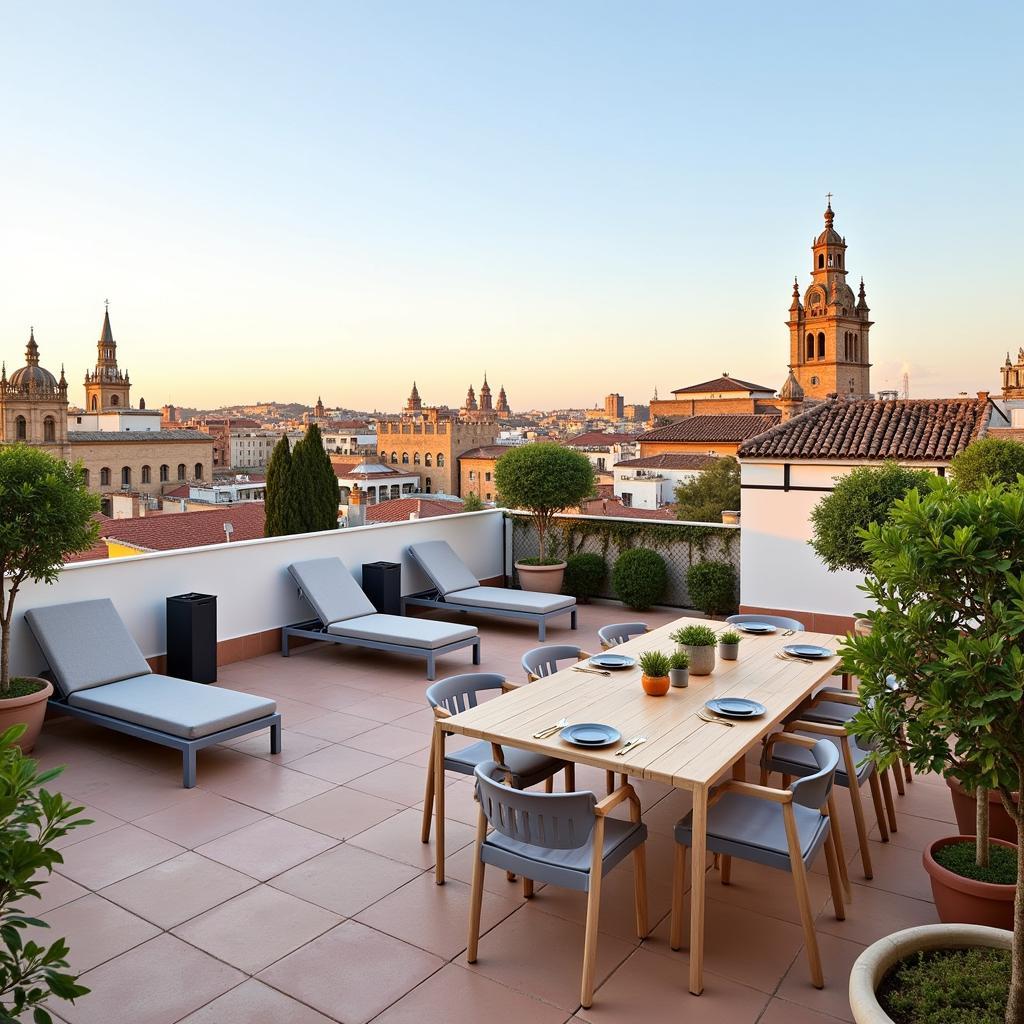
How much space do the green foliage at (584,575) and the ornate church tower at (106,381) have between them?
8941 cm

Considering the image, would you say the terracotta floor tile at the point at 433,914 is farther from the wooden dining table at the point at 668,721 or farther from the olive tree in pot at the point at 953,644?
the olive tree in pot at the point at 953,644

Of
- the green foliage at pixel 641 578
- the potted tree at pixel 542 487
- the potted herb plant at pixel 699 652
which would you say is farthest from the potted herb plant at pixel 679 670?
the potted tree at pixel 542 487

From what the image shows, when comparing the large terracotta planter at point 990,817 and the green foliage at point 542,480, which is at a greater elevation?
the green foliage at point 542,480

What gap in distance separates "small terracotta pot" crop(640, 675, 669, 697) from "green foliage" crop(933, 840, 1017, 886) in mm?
1244

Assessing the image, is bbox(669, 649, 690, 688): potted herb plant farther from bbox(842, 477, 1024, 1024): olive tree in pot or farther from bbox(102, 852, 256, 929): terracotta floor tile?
bbox(102, 852, 256, 929): terracotta floor tile

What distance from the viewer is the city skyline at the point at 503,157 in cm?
A: 1198

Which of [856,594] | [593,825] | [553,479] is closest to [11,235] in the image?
[553,479]

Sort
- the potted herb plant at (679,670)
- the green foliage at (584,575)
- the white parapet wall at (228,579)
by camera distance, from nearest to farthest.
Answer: the potted herb plant at (679,670)
the white parapet wall at (228,579)
the green foliage at (584,575)

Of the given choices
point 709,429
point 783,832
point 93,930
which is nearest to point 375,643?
point 93,930

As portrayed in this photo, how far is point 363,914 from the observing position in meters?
3.32

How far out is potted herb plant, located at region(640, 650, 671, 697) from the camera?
12.6ft

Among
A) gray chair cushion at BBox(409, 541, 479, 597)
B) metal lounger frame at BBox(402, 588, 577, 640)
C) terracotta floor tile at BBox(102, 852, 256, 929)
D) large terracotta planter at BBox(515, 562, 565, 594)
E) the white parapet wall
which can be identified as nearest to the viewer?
terracotta floor tile at BBox(102, 852, 256, 929)

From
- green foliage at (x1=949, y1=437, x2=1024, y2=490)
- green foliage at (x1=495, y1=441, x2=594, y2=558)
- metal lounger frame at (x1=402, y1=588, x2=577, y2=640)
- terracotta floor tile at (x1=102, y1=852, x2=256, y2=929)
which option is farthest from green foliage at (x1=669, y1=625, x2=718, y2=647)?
green foliage at (x1=495, y1=441, x2=594, y2=558)

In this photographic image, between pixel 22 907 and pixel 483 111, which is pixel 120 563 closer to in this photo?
pixel 22 907
